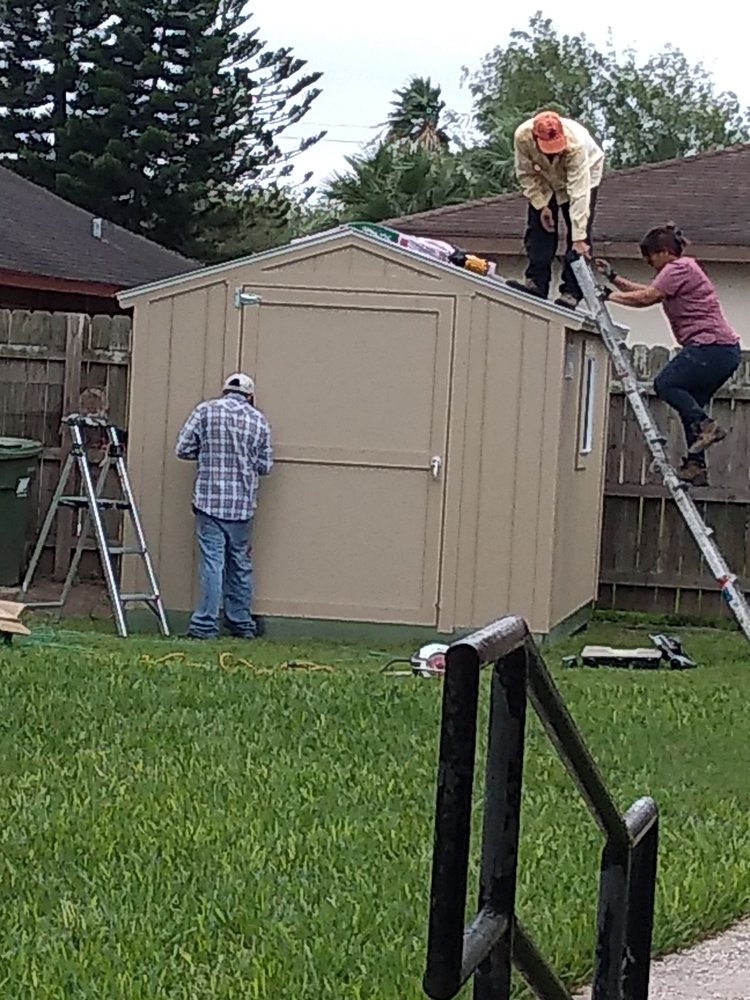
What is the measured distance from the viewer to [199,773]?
682 cm

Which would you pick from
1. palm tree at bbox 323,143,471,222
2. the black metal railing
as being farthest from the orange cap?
palm tree at bbox 323,143,471,222

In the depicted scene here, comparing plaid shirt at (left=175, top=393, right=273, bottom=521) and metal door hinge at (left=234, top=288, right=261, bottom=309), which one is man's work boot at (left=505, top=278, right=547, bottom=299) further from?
plaid shirt at (left=175, top=393, right=273, bottom=521)

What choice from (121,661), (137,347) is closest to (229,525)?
(137,347)

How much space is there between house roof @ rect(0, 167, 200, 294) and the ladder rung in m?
8.24

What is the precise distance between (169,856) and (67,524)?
8.50m

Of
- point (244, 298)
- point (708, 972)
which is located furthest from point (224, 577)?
point (708, 972)

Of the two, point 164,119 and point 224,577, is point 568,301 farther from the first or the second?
point 164,119

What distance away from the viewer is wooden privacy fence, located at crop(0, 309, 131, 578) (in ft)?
45.5

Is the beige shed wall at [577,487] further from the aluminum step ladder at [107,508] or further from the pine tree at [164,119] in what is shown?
the pine tree at [164,119]

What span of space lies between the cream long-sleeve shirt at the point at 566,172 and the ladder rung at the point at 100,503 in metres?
3.38

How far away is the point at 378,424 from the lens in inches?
469

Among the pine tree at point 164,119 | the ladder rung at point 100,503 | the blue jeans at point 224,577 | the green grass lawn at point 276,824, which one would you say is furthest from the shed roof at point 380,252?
the pine tree at point 164,119

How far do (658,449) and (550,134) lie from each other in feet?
6.55

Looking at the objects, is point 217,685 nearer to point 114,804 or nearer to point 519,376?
point 114,804
